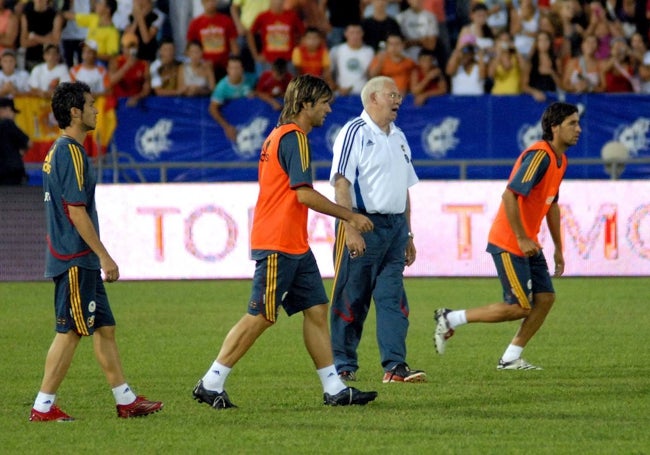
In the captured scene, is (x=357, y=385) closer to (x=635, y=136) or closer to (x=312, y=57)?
(x=635, y=136)

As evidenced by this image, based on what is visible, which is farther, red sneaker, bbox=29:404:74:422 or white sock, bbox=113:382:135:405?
white sock, bbox=113:382:135:405

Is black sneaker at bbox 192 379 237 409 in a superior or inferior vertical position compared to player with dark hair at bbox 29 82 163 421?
inferior

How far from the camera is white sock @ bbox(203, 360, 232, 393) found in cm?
863

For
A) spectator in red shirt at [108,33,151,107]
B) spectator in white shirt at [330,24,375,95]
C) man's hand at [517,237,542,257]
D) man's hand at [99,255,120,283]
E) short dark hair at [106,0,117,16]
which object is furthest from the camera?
short dark hair at [106,0,117,16]

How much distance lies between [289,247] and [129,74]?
13789mm

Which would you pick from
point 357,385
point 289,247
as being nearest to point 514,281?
point 357,385

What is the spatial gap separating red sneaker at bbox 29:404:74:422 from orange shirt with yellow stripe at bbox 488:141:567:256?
158 inches

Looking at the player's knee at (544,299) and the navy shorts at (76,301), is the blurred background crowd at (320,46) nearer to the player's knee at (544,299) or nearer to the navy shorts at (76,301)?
the player's knee at (544,299)

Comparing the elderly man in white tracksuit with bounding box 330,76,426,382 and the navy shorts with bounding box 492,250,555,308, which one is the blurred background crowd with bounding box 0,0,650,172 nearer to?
the navy shorts with bounding box 492,250,555,308

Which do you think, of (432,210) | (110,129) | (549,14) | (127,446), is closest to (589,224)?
(432,210)

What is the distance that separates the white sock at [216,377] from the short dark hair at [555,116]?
357 centimetres

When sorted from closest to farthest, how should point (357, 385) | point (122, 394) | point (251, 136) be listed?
point (122, 394) → point (357, 385) → point (251, 136)

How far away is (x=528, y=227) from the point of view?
10969 millimetres

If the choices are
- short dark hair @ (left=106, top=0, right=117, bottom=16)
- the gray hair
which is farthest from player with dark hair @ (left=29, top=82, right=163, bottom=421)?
short dark hair @ (left=106, top=0, right=117, bottom=16)
